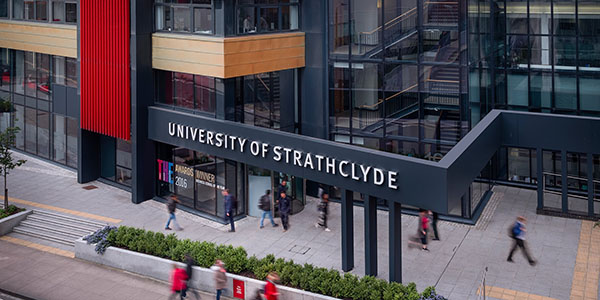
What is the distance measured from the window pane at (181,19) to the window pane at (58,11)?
26.0ft

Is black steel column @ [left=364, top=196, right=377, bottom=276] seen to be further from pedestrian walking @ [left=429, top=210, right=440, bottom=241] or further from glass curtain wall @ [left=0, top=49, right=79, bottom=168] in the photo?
glass curtain wall @ [left=0, top=49, right=79, bottom=168]

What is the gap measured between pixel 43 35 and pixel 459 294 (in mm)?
24035

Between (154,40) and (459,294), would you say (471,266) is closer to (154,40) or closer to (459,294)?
(459,294)

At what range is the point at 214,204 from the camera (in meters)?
29.6

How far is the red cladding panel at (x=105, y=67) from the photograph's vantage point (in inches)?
1209

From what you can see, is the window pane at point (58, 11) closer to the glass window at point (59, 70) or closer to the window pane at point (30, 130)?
the glass window at point (59, 70)

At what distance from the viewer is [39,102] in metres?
37.4

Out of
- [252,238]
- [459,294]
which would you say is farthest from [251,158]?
[459,294]

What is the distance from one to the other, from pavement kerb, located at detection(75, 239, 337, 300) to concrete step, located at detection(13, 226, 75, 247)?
5.92 ft

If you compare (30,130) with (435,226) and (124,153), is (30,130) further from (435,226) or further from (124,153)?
(435,226)

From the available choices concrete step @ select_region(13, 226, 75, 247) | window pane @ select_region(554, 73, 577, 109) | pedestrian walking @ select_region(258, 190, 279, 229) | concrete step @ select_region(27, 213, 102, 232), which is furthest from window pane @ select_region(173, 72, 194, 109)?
window pane @ select_region(554, 73, 577, 109)

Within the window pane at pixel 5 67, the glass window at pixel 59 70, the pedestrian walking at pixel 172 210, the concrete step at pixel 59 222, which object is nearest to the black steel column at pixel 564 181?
the pedestrian walking at pixel 172 210

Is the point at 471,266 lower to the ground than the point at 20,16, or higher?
lower

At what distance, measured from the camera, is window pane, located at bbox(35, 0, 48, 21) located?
35.6 m
